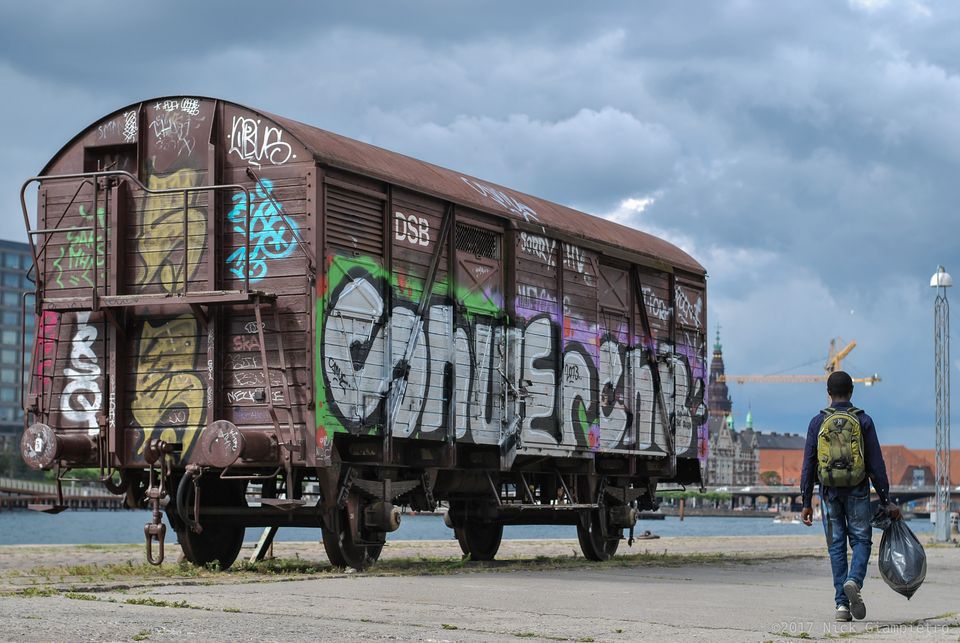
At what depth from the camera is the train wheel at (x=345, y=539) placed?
1456cm

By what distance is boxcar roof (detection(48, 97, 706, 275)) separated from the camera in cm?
1458

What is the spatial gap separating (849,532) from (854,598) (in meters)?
0.59

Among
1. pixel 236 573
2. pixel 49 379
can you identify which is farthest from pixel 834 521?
pixel 49 379

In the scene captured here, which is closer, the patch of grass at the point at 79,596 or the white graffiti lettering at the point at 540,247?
the patch of grass at the point at 79,596

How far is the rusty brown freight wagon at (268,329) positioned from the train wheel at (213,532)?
0.03 m

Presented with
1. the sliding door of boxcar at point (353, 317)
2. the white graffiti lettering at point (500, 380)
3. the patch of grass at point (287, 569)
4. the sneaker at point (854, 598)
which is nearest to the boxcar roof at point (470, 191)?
the sliding door of boxcar at point (353, 317)

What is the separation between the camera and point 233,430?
13.6 metres

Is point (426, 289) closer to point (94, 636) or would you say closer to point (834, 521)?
Result: point (834, 521)

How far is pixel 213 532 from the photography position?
1580cm

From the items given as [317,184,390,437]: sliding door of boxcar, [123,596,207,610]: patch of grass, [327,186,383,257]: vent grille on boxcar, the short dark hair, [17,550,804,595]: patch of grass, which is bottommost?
[17,550,804,595]: patch of grass

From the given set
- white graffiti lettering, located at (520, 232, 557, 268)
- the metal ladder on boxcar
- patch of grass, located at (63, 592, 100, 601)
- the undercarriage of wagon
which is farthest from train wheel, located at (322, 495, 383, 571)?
white graffiti lettering, located at (520, 232, 557, 268)

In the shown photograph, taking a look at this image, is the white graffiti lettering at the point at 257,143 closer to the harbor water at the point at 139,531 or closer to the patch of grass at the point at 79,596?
the patch of grass at the point at 79,596

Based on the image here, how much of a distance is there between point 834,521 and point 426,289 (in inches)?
257

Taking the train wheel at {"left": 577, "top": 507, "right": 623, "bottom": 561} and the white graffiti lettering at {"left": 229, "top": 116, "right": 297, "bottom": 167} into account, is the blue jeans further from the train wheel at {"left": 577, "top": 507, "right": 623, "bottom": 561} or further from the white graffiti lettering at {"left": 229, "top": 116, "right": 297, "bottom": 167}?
the train wheel at {"left": 577, "top": 507, "right": 623, "bottom": 561}
